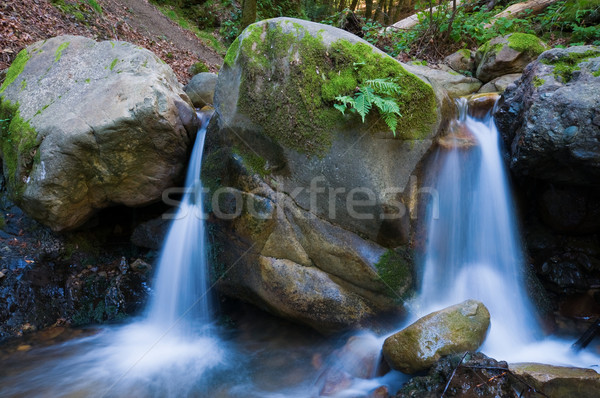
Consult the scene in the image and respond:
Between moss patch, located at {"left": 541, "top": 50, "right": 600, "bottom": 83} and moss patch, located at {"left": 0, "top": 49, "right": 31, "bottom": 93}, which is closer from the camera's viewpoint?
moss patch, located at {"left": 541, "top": 50, "right": 600, "bottom": 83}

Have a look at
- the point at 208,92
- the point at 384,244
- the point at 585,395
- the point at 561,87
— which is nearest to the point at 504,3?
the point at 561,87

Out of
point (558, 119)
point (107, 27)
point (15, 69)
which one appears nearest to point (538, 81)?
point (558, 119)

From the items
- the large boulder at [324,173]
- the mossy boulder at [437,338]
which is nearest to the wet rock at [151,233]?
the large boulder at [324,173]

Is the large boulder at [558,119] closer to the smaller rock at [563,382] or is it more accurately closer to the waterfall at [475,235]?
the waterfall at [475,235]

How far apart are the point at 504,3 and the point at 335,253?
11.1 metres

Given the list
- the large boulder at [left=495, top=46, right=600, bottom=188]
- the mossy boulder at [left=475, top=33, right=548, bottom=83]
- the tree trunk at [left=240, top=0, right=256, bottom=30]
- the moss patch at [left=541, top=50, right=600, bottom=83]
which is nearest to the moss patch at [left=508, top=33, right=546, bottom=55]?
the mossy boulder at [left=475, top=33, right=548, bottom=83]

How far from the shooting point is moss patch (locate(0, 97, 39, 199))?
15.7 feet

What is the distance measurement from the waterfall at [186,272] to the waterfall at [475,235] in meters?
3.06

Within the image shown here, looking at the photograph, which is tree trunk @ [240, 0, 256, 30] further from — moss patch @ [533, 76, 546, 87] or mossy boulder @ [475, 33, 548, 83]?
moss patch @ [533, 76, 546, 87]

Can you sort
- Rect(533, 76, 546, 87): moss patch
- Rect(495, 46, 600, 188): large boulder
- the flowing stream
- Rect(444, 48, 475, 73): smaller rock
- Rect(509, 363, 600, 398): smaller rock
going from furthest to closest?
Rect(444, 48, 475, 73): smaller rock, Rect(533, 76, 546, 87): moss patch, the flowing stream, Rect(495, 46, 600, 188): large boulder, Rect(509, 363, 600, 398): smaller rock

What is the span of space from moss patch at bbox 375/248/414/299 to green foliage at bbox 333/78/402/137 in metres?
1.47

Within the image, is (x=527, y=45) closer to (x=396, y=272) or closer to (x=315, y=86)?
(x=315, y=86)

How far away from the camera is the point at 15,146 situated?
5020 mm

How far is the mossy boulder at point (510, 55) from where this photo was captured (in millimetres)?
6805
